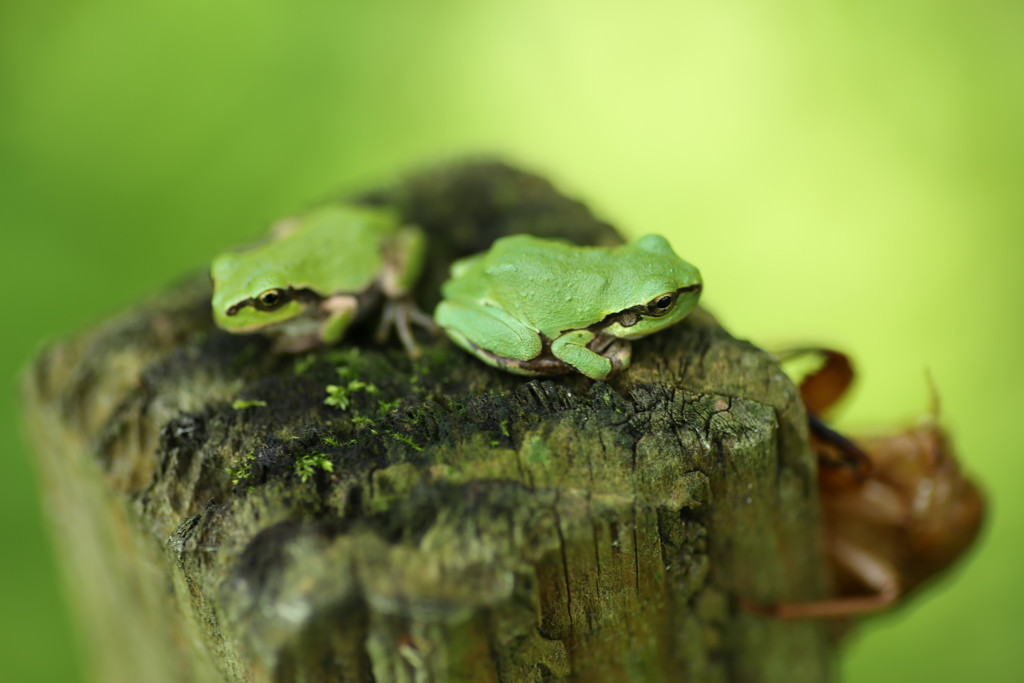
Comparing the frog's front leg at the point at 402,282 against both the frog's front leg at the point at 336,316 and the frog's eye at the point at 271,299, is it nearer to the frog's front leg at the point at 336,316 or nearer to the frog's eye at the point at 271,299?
the frog's front leg at the point at 336,316

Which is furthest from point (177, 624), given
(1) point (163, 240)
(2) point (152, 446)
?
(1) point (163, 240)

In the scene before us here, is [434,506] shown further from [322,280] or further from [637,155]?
[637,155]

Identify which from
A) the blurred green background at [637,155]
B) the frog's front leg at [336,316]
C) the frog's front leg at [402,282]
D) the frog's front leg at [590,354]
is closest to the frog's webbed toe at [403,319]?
the frog's front leg at [402,282]

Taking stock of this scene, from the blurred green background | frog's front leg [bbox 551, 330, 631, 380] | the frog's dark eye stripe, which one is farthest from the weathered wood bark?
the blurred green background

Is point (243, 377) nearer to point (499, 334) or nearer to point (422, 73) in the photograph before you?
point (499, 334)

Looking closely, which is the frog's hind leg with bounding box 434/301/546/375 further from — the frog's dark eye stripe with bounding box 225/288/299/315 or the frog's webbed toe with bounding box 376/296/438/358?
the frog's dark eye stripe with bounding box 225/288/299/315
